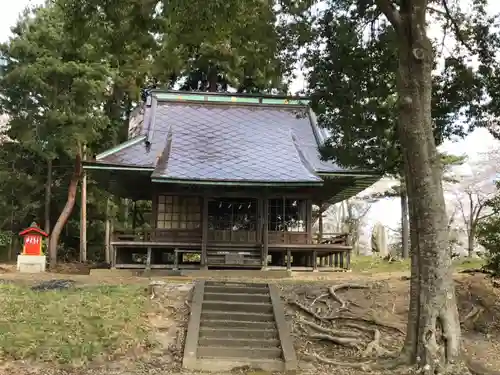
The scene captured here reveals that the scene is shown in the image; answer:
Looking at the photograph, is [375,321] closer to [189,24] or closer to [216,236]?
[189,24]

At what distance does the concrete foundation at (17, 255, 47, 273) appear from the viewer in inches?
628

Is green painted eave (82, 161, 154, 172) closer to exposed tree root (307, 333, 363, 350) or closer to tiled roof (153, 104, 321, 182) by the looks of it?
tiled roof (153, 104, 321, 182)

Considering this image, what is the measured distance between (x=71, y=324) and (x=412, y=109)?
258 inches

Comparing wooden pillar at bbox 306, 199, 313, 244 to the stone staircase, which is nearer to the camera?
the stone staircase

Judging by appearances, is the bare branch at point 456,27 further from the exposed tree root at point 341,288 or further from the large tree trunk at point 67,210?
the large tree trunk at point 67,210

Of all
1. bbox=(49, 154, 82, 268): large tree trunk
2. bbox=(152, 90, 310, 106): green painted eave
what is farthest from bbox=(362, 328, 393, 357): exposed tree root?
bbox=(49, 154, 82, 268): large tree trunk

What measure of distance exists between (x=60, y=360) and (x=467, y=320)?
24.4 feet

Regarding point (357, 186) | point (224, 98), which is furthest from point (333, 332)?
point (224, 98)

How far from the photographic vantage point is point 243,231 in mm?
16297

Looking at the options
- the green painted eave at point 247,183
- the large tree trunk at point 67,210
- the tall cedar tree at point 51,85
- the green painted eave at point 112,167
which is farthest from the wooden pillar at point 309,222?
the large tree trunk at point 67,210

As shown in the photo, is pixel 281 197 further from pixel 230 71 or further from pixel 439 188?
pixel 230 71

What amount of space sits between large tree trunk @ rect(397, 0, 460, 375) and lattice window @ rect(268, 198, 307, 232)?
9.04m

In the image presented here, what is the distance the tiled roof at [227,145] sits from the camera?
15.3 meters

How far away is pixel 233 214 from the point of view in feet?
55.0
